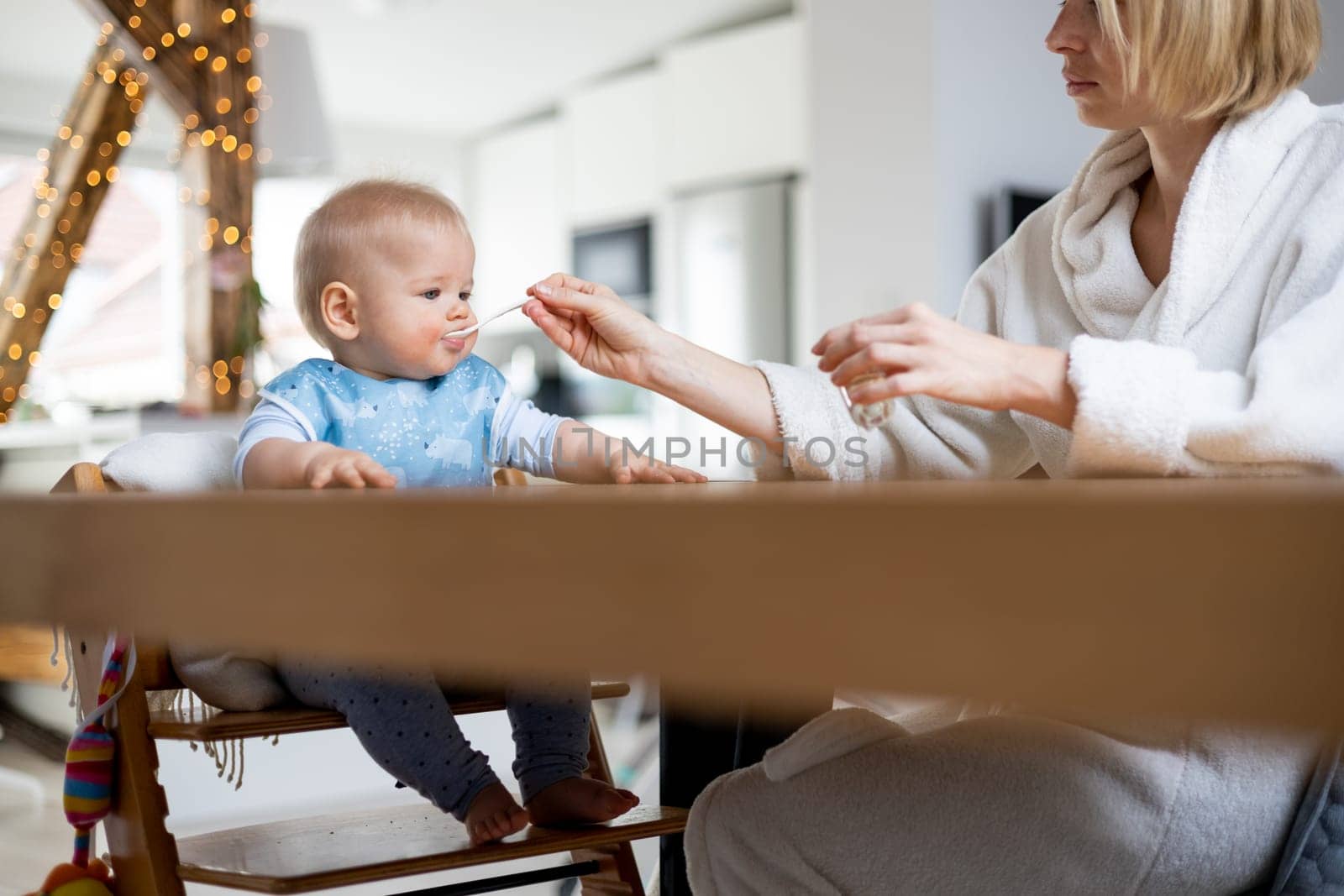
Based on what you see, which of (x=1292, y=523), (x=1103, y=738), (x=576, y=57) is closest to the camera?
Answer: (x=1292, y=523)

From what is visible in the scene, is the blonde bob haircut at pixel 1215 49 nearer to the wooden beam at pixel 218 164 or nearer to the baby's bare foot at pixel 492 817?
the baby's bare foot at pixel 492 817

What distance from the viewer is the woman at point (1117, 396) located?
829 mm

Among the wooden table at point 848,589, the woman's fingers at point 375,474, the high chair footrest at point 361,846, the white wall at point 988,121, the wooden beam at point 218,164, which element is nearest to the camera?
the wooden table at point 848,589

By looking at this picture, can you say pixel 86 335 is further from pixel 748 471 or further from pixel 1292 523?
pixel 1292 523

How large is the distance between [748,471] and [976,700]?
1018 millimetres

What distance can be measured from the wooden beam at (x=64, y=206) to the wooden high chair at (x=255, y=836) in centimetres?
302

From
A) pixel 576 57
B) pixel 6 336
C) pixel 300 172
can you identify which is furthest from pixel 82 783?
pixel 576 57

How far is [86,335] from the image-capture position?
6.91 m

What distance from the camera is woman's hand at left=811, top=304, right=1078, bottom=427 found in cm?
82

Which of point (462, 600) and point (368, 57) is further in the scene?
point (368, 57)

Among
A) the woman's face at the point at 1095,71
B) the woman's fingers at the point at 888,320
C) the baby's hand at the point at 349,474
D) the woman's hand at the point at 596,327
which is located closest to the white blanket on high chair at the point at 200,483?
the baby's hand at the point at 349,474

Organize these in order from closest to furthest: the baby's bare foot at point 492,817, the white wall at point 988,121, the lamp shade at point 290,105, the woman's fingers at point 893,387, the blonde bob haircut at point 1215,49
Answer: the woman's fingers at point 893,387 → the blonde bob haircut at point 1215,49 → the baby's bare foot at point 492,817 → the white wall at point 988,121 → the lamp shade at point 290,105

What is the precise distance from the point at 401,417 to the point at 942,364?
2.19ft

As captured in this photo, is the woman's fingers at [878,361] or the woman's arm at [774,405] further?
the woman's arm at [774,405]
